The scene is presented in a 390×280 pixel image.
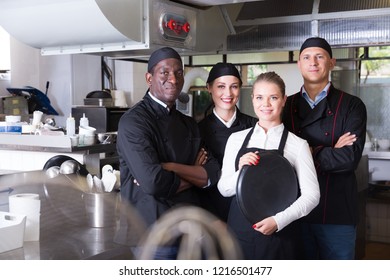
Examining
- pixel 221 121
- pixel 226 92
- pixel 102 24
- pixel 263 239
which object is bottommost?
pixel 263 239

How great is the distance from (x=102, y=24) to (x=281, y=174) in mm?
1271

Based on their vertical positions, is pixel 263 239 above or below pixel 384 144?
below

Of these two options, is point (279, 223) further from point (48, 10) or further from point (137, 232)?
point (48, 10)

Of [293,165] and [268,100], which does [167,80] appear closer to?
[268,100]

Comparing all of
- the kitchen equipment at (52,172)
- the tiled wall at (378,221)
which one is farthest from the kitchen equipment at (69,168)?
the tiled wall at (378,221)

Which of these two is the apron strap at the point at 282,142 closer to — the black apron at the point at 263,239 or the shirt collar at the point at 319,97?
the black apron at the point at 263,239

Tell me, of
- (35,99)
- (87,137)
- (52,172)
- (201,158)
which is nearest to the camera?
(201,158)

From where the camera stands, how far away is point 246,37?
3051mm

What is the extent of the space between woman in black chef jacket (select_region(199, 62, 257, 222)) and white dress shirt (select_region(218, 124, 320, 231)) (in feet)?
0.75

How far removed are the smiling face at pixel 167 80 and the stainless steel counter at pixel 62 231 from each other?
404 mm

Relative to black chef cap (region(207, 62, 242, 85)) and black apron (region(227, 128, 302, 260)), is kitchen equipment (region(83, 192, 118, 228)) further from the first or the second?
black chef cap (region(207, 62, 242, 85))

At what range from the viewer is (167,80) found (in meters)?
1.62

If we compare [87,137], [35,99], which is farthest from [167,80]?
[35,99]

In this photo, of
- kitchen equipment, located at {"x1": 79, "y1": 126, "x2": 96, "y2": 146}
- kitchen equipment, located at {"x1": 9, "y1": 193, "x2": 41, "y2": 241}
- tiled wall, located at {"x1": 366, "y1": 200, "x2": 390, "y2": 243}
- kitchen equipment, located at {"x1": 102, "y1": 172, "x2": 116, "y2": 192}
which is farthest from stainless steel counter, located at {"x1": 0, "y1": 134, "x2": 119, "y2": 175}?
tiled wall, located at {"x1": 366, "y1": 200, "x2": 390, "y2": 243}
